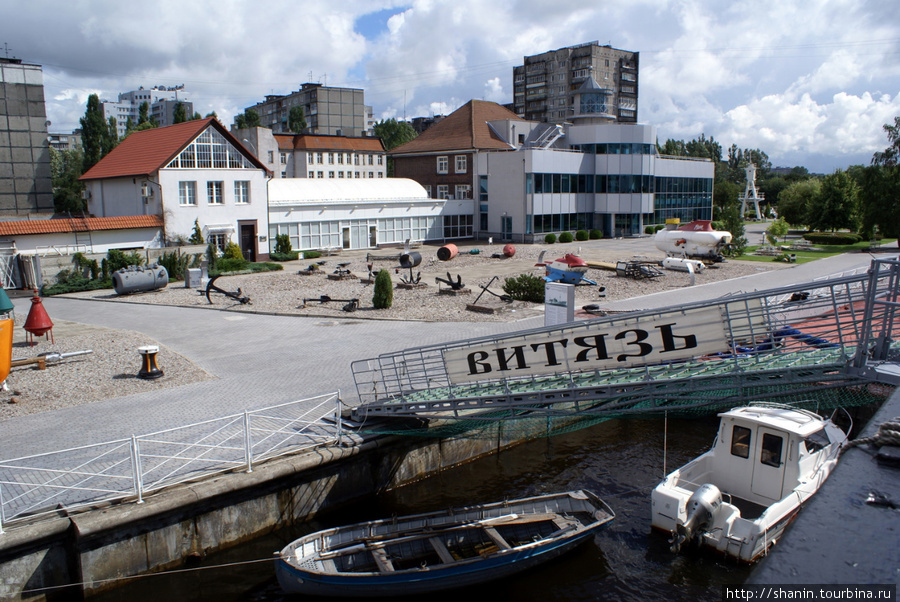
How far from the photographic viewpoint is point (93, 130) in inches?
2724

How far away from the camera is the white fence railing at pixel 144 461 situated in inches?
400

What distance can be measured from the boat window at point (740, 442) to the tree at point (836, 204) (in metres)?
58.3

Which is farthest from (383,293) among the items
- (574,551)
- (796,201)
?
(796,201)

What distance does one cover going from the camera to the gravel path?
1566 centimetres

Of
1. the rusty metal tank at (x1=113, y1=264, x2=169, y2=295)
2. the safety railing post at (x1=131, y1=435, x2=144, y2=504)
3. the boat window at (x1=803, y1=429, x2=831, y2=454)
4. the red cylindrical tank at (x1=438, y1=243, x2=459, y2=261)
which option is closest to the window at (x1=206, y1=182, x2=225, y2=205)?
the rusty metal tank at (x1=113, y1=264, x2=169, y2=295)

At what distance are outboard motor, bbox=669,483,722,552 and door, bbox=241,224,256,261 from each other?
34799 millimetres

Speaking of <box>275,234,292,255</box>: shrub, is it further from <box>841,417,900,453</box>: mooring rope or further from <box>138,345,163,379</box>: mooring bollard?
<box>841,417,900,453</box>: mooring rope

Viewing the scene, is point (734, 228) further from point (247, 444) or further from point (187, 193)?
point (247, 444)

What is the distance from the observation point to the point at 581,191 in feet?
192

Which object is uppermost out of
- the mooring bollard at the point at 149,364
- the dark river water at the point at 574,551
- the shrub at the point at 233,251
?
the shrub at the point at 233,251

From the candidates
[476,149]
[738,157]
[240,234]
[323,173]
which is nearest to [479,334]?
[240,234]

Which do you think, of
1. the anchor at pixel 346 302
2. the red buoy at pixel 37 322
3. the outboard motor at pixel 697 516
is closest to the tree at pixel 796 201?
the anchor at pixel 346 302

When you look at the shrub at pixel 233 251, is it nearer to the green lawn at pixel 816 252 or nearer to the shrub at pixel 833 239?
the green lawn at pixel 816 252

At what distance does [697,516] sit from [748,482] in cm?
193
